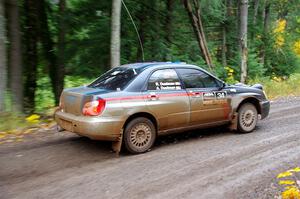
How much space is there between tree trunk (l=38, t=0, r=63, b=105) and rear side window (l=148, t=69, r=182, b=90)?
274 inches

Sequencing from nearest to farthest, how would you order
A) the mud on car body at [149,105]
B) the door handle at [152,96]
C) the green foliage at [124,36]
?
the mud on car body at [149,105]
the door handle at [152,96]
the green foliage at [124,36]

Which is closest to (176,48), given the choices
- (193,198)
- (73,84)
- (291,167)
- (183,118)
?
(73,84)

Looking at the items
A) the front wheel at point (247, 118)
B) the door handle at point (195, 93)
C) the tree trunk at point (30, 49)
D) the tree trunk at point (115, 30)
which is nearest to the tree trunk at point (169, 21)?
the tree trunk at point (30, 49)

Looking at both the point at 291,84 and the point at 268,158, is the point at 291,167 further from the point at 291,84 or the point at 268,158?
the point at 291,84

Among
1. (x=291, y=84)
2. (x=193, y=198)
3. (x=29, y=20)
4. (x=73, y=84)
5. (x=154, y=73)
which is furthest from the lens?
(x=291, y=84)

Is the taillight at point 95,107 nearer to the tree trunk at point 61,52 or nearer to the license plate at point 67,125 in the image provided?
the license plate at point 67,125

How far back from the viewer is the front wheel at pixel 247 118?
9.00 meters

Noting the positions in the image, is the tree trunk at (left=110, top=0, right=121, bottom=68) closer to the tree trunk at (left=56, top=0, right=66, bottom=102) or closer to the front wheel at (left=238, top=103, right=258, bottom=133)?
the tree trunk at (left=56, top=0, right=66, bottom=102)

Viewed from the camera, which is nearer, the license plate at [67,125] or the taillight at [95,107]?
the taillight at [95,107]

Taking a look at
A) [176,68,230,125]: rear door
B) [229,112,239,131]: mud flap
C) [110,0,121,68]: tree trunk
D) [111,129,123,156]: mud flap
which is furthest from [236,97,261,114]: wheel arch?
[110,0,121,68]: tree trunk

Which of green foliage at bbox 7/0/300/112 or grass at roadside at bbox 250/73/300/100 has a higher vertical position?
green foliage at bbox 7/0/300/112

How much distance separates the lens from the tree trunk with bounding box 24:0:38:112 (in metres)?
13.6

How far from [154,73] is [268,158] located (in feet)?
8.89

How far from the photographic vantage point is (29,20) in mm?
13664
